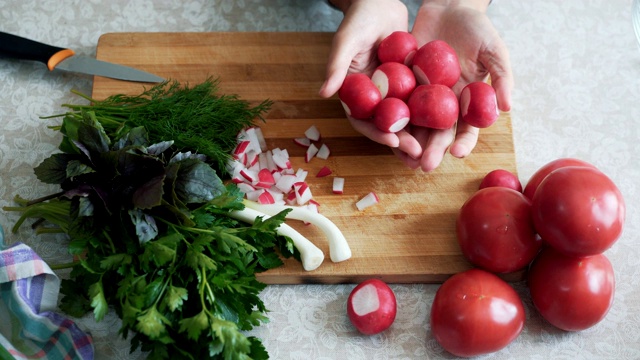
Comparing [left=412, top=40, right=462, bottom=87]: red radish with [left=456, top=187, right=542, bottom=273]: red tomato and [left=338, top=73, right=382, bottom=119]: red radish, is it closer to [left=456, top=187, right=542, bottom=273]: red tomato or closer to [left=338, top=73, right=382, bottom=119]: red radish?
[left=338, top=73, right=382, bottom=119]: red radish

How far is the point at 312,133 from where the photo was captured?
2076 millimetres

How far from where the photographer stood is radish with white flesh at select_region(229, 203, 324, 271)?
1827mm

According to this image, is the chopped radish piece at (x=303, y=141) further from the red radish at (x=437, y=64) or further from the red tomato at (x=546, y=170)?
the red tomato at (x=546, y=170)

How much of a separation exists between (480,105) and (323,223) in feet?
1.87

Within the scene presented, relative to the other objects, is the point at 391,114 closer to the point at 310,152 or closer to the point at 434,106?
the point at 434,106

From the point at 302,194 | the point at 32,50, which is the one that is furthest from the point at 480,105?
the point at 32,50

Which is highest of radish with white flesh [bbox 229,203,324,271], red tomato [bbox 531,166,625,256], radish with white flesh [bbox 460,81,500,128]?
radish with white flesh [bbox 460,81,500,128]

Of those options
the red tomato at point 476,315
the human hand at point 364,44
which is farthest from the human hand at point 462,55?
the red tomato at point 476,315

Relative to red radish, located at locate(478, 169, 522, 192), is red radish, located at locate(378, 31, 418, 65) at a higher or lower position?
higher

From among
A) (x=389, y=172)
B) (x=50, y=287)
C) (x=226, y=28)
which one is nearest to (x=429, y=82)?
(x=389, y=172)

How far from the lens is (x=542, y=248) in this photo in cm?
184

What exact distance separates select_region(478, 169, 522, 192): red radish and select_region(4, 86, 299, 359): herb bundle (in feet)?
2.06

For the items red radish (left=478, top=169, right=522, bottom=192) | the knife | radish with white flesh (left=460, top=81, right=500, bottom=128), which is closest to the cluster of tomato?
red radish (left=478, top=169, right=522, bottom=192)

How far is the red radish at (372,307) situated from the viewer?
1.73m
